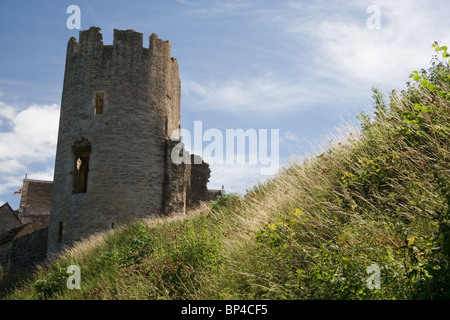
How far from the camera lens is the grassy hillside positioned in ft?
16.6

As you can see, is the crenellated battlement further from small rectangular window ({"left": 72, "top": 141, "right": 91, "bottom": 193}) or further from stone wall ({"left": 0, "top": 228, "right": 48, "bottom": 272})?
stone wall ({"left": 0, "top": 228, "right": 48, "bottom": 272})

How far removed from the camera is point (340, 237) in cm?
565

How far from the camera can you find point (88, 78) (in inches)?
730

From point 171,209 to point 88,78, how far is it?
21.0 ft

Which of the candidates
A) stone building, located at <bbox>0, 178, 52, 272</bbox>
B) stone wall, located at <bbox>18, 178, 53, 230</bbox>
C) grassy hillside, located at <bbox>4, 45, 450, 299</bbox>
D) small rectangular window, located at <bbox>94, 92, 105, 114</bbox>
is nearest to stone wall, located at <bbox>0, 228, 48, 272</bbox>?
stone building, located at <bbox>0, 178, 52, 272</bbox>

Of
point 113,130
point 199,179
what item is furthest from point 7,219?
point 113,130

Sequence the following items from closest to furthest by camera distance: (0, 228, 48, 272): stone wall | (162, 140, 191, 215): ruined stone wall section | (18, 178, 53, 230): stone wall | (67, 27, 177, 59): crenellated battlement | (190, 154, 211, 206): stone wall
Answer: (162, 140, 191, 215): ruined stone wall section < (67, 27, 177, 59): crenellated battlement < (0, 228, 48, 272): stone wall < (190, 154, 211, 206): stone wall < (18, 178, 53, 230): stone wall

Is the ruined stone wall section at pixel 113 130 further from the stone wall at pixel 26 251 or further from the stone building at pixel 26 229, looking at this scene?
the stone building at pixel 26 229

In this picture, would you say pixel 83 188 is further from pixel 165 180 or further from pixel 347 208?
pixel 347 208

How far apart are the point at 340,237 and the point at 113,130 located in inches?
533

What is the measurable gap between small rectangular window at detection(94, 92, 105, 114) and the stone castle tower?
0.04 m

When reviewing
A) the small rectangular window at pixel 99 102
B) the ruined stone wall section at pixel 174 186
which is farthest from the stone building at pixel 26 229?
the small rectangular window at pixel 99 102

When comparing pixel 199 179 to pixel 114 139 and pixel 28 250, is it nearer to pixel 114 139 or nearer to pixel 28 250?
pixel 114 139
